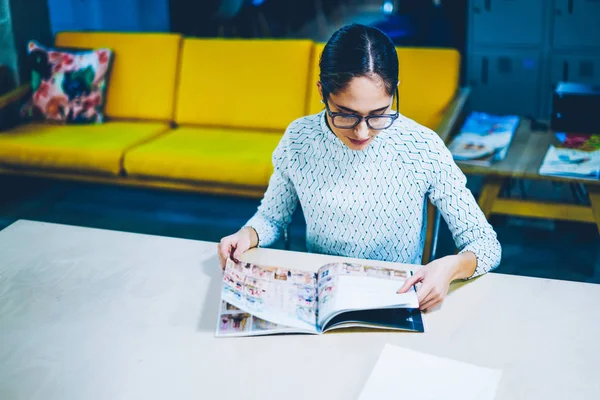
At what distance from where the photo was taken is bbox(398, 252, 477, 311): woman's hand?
132 cm

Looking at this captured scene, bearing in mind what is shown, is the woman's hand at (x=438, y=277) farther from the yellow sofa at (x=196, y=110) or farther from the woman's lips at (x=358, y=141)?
the yellow sofa at (x=196, y=110)

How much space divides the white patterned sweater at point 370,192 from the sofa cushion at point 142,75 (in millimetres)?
2247

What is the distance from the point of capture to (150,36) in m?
3.83

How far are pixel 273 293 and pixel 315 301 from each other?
0.09m

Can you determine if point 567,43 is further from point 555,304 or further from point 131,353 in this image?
point 131,353

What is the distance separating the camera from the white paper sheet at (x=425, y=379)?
42.5 inches

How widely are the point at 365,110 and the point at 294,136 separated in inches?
12.9

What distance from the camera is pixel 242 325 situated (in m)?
1.28

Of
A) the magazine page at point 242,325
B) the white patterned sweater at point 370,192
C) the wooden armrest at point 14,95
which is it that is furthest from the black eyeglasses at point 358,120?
the wooden armrest at point 14,95

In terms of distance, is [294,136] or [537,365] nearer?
[537,365]

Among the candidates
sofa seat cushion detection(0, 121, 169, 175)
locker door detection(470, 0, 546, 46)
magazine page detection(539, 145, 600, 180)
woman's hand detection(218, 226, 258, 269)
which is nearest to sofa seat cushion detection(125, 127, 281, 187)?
sofa seat cushion detection(0, 121, 169, 175)

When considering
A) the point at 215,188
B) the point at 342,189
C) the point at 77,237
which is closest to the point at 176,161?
the point at 215,188

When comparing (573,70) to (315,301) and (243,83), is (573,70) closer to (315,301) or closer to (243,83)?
(243,83)

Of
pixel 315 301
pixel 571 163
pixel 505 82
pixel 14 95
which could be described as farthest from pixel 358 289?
pixel 505 82
